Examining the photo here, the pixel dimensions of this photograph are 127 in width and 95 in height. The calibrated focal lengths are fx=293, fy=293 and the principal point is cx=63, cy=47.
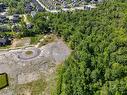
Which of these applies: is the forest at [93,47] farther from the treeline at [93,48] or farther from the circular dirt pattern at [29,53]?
the circular dirt pattern at [29,53]

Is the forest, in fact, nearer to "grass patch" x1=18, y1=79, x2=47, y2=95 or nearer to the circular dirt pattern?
"grass patch" x1=18, y1=79, x2=47, y2=95

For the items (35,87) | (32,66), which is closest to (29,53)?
(32,66)

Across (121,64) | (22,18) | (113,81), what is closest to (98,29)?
(121,64)

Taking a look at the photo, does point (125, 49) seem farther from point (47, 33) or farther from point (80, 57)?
point (47, 33)

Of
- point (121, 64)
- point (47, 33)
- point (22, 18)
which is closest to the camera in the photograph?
point (121, 64)

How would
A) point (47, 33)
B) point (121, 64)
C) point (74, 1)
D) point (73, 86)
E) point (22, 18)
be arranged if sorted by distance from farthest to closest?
point (74, 1)
point (22, 18)
point (47, 33)
point (121, 64)
point (73, 86)

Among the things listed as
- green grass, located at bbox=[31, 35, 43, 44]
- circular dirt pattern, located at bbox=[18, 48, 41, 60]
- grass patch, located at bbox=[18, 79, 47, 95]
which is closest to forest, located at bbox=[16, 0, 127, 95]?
green grass, located at bbox=[31, 35, 43, 44]
